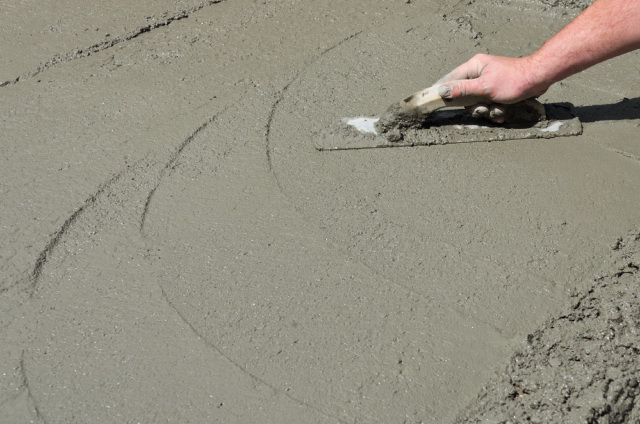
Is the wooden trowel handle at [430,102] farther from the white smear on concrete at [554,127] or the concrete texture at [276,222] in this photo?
the white smear on concrete at [554,127]

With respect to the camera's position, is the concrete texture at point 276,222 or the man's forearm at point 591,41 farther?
the man's forearm at point 591,41

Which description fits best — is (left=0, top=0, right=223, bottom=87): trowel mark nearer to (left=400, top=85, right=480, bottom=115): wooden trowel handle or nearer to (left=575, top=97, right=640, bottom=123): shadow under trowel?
(left=400, top=85, right=480, bottom=115): wooden trowel handle

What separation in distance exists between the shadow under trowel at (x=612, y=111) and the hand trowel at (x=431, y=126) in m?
0.09

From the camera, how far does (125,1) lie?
349 cm

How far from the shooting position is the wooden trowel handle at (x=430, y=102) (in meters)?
2.49

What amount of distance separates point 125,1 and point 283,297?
2323mm

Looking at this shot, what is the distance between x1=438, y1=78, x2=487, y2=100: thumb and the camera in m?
2.44

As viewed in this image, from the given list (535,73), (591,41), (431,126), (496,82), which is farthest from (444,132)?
(591,41)

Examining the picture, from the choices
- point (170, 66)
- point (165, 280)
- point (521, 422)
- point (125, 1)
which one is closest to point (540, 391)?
point (521, 422)

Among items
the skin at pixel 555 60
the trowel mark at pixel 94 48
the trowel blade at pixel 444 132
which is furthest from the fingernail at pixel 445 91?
the trowel mark at pixel 94 48

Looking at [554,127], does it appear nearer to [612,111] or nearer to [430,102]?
[612,111]

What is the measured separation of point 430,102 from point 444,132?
6.8 inches

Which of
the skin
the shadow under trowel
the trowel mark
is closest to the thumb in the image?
the skin

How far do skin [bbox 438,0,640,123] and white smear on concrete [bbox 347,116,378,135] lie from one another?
0.33 metres
